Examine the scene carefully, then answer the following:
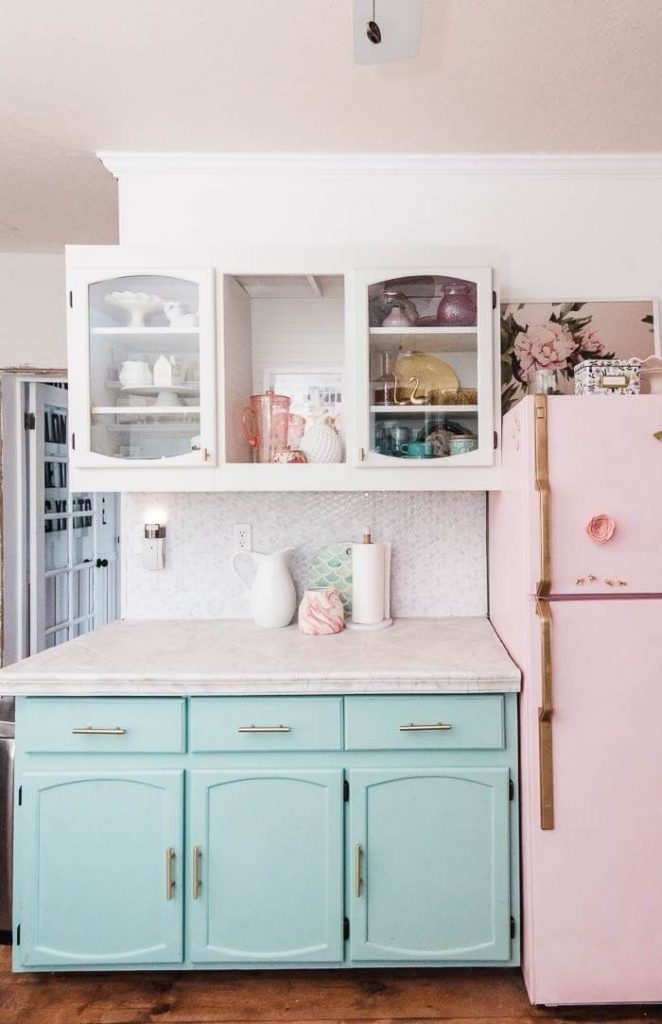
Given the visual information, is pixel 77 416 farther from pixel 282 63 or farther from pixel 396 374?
pixel 282 63

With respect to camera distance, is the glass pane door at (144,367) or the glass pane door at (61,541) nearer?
the glass pane door at (144,367)

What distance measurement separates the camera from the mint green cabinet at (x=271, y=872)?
160 centimetres

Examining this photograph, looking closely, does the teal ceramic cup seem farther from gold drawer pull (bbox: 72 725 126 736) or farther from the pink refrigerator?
gold drawer pull (bbox: 72 725 126 736)

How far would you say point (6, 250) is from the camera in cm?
303

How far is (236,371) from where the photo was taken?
200 centimetres

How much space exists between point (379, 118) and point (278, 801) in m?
2.09

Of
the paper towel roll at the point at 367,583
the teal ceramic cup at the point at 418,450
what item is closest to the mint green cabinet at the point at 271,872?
the paper towel roll at the point at 367,583

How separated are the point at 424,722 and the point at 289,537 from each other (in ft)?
2.97

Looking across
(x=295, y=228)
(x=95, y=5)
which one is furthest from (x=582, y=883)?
(x=95, y=5)

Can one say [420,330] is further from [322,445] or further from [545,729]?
[545,729]

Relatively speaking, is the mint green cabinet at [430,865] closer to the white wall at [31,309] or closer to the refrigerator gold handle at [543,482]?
the refrigerator gold handle at [543,482]

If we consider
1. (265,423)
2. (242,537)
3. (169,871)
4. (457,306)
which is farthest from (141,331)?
(169,871)

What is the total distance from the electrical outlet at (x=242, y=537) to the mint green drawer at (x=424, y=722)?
83 cm

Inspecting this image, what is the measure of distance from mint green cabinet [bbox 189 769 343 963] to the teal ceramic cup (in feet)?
3.24
